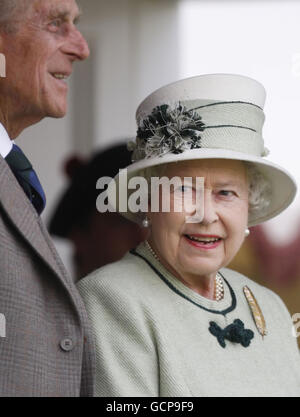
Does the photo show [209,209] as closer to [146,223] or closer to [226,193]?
[226,193]

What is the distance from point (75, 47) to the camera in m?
2.25

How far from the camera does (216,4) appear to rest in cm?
509

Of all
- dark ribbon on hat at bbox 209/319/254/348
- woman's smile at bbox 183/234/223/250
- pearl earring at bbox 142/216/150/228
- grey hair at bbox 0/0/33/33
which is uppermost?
grey hair at bbox 0/0/33/33

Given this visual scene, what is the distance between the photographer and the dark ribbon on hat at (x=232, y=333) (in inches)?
88.5

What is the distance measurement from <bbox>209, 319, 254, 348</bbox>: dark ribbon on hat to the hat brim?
1.60 feet

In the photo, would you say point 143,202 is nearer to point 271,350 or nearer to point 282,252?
point 271,350

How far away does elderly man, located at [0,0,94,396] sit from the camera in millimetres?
1870

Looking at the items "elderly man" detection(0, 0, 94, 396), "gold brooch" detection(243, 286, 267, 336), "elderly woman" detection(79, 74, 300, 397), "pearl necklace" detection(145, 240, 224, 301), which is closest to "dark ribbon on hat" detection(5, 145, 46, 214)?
"elderly man" detection(0, 0, 94, 396)

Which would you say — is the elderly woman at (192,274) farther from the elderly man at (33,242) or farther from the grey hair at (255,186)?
the elderly man at (33,242)

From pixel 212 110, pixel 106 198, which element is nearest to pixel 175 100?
pixel 212 110

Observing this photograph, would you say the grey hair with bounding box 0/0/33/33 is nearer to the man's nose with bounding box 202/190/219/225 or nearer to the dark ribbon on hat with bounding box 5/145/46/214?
the dark ribbon on hat with bounding box 5/145/46/214

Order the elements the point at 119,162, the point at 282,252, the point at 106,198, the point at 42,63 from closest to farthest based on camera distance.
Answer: the point at 42,63 < the point at 106,198 < the point at 119,162 < the point at 282,252

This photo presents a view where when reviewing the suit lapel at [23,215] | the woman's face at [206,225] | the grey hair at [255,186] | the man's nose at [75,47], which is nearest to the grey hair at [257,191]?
the grey hair at [255,186]

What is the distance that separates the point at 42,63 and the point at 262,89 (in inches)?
30.0
